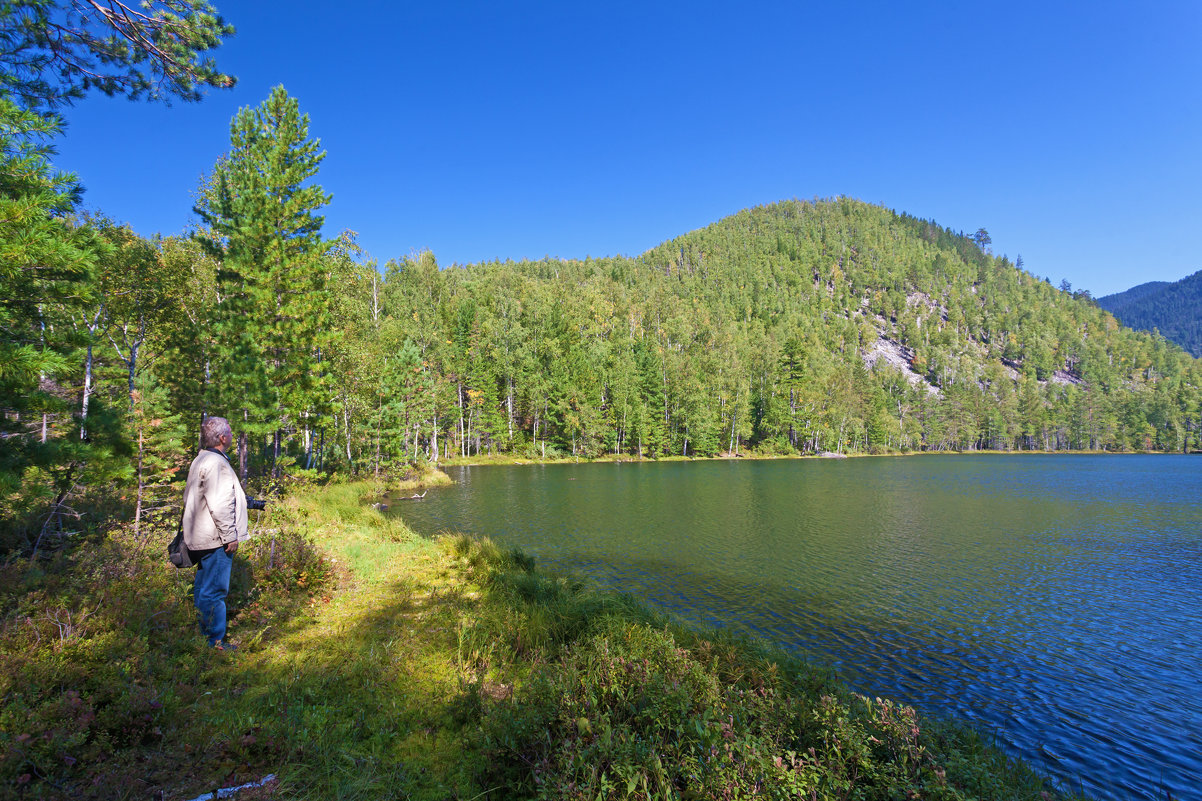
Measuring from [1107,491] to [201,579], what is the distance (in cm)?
5526

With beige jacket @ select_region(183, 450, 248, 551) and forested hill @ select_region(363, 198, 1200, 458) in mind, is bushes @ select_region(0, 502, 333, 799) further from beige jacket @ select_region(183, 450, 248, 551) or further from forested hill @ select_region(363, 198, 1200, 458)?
forested hill @ select_region(363, 198, 1200, 458)

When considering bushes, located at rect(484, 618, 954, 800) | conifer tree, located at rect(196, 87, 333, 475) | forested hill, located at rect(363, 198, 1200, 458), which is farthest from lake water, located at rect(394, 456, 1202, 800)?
forested hill, located at rect(363, 198, 1200, 458)

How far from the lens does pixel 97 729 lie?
3.88 meters

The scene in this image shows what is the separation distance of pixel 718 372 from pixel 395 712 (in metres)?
79.3

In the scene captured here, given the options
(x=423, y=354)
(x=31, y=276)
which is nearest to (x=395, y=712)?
(x=31, y=276)

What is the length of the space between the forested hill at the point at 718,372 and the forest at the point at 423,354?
0.52 metres

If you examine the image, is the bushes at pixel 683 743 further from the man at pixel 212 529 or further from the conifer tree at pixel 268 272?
the conifer tree at pixel 268 272

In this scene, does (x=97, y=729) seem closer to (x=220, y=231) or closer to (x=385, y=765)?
(x=385, y=765)

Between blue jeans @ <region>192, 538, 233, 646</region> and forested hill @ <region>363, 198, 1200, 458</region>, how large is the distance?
1286 inches

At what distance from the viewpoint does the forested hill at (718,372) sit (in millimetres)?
67812

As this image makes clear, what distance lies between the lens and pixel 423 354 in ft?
190

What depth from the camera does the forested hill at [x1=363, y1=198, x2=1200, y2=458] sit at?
67.8m

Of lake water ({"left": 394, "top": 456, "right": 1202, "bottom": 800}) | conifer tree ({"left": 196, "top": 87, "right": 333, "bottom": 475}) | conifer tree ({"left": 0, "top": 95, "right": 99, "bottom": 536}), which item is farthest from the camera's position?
conifer tree ({"left": 196, "top": 87, "right": 333, "bottom": 475})

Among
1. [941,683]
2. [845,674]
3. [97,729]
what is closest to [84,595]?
[97,729]
